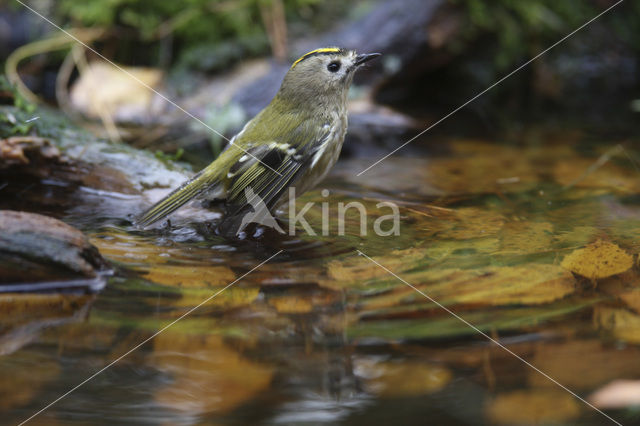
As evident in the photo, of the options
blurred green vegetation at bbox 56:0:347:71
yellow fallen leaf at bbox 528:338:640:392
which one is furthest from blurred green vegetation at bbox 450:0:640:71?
yellow fallen leaf at bbox 528:338:640:392

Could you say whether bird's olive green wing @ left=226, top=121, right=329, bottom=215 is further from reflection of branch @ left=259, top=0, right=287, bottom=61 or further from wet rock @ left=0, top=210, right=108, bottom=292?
reflection of branch @ left=259, top=0, right=287, bottom=61

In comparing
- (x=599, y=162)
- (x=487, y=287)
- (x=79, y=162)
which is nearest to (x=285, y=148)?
(x=79, y=162)

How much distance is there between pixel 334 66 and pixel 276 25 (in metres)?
2.45

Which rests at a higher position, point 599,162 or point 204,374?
point 599,162

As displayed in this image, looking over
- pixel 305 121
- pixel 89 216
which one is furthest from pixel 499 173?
pixel 89 216

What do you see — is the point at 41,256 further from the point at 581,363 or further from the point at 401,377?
the point at 581,363

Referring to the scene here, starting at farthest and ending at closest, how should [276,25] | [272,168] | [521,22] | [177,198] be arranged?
[521,22] < [276,25] < [272,168] < [177,198]

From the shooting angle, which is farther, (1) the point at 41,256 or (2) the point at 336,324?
(1) the point at 41,256

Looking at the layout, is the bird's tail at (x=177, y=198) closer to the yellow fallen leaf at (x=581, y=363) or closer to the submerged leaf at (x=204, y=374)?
the submerged leaf at (x=204, y=374)

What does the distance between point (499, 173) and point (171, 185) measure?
81.3 inches

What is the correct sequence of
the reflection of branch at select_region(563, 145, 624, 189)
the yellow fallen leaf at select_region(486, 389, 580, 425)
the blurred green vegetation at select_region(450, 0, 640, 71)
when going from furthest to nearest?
1. the blurred green vegetation at select_region(450, 0, 640, 71)
2. the reflection of branch at select_region(563, 145, 624, 189)
3. the yellow fallen leaf at select_region(486, 389, 580, 425)

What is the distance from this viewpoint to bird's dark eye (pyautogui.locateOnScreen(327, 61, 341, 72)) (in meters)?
3.41

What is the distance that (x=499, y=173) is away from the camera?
3961mm

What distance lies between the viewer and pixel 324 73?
135 inches
